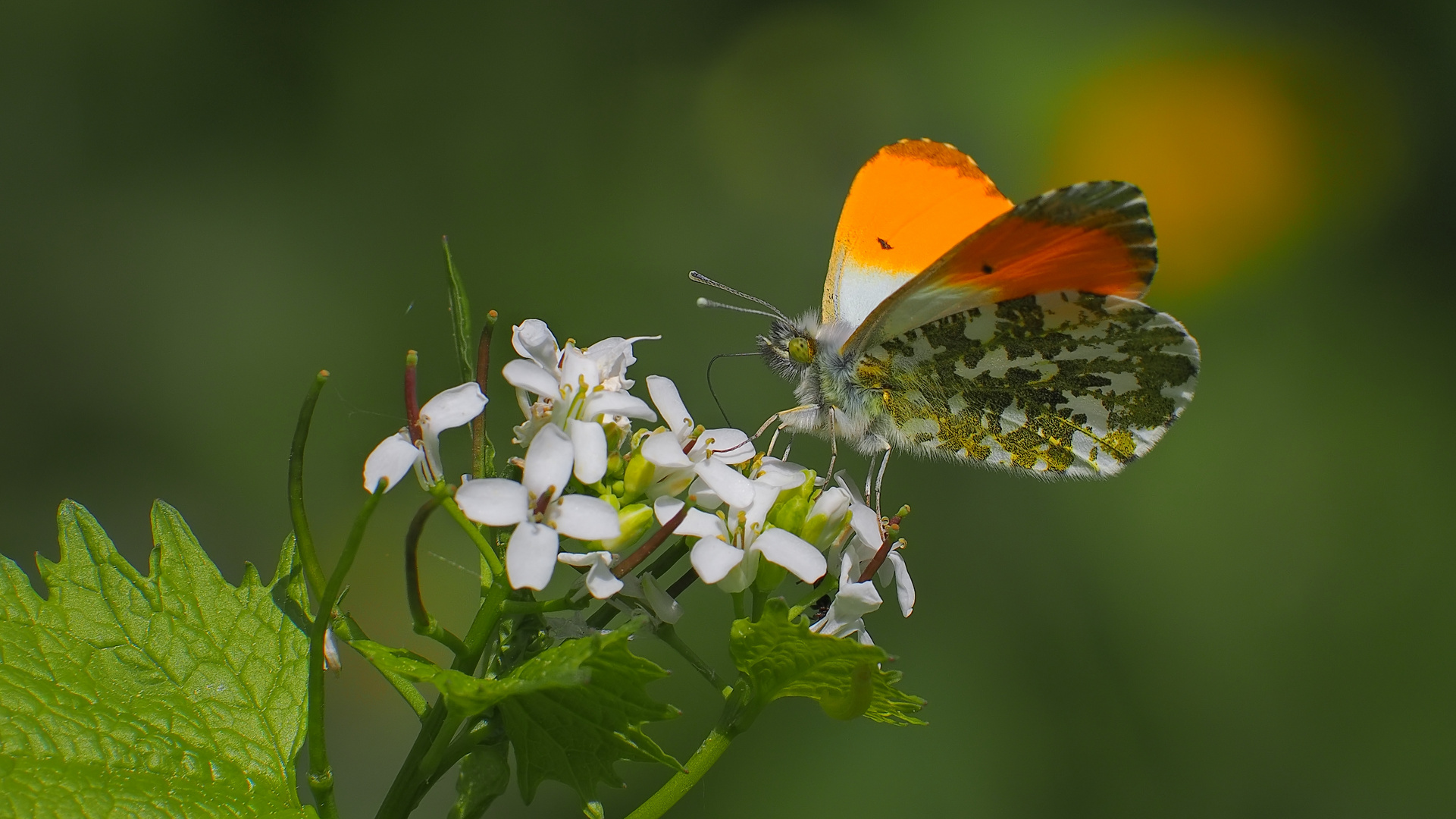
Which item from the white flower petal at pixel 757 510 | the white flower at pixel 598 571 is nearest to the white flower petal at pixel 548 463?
the white flower at pixel 598 571

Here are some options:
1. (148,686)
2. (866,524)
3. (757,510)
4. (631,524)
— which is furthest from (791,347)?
(148,686)

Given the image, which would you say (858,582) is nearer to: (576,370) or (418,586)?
(576,370)

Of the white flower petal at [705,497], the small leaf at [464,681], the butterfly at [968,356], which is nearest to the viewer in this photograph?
the small leaf at [464,681]

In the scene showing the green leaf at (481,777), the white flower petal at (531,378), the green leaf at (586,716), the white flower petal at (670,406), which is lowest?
the green leaf at (481,777)

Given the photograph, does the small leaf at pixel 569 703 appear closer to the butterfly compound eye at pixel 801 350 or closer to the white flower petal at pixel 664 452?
the white flower petal at pixel 664 452

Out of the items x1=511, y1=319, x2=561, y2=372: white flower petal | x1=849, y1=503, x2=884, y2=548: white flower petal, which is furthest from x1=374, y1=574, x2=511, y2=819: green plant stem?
x1=849, y1=503, x2=884, y2=548: white flower petal

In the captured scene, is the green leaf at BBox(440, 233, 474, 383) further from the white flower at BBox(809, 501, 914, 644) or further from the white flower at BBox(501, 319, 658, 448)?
the white flower at BBox(809, 501, 914, 644)
